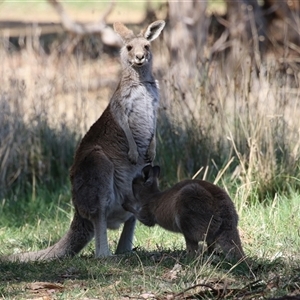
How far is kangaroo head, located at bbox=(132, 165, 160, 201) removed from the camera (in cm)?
605

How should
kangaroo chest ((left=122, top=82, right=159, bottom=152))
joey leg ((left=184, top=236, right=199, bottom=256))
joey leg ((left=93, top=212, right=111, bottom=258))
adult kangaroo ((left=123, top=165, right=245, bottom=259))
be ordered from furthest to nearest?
kangaroo chest ((left=122, top=82, right=159, bottom=152)) < joey leg ((left=93, top=212, right=111, bottom=258)) < joey leg ((left=184, top=236, right=199, bottom=256)) < adult kangaroo ((left=123, top=165, right=245, bottom=259))

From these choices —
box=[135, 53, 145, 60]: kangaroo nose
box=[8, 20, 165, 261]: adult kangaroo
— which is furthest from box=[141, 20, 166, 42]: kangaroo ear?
box=[135, 53, 145, 60]: kangaroo nose

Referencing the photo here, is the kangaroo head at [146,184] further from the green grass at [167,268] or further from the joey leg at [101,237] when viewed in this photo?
the green grass at [167,268]

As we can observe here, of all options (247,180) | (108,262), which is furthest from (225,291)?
(247,180)

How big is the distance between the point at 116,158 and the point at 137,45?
0.94 meters

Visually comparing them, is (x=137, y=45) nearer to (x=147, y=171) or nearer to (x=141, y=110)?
(x=141, y=110)

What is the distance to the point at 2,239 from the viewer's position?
7148mm

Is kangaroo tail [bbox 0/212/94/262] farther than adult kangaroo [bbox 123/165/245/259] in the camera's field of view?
Yes

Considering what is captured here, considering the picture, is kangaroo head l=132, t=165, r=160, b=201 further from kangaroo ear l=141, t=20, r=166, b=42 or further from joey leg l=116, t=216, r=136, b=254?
kangaroo ear l=141, t=20, r=166, b=42

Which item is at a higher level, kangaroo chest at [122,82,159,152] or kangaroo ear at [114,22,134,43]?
kangaroo ear at [114,22,134,43]

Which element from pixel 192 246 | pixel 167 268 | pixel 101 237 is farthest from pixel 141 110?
pixel 167 268

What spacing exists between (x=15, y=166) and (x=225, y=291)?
4859 mm

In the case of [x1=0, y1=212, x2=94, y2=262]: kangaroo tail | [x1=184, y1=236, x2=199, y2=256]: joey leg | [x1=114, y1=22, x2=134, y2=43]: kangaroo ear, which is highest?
[x1=114, y1=22, x2=134, y2=43]: kangaroo ear

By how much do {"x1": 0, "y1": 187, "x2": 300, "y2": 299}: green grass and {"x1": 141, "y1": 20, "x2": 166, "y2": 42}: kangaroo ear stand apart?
5.57ft
